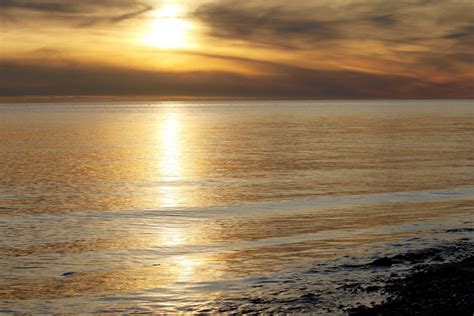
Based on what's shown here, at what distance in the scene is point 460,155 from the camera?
184ft

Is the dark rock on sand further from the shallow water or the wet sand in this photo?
the shallow water

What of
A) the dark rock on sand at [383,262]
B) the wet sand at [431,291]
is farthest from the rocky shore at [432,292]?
the dark rock on sand at [383,262]

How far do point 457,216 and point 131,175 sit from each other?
25425 millimetres

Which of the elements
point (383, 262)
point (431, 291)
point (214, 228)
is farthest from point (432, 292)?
point (214, 228)

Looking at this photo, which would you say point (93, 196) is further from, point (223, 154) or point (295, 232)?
point (223, 154)

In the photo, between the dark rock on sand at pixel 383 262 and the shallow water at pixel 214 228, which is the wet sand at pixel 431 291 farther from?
the shallow water at pixel 214 228

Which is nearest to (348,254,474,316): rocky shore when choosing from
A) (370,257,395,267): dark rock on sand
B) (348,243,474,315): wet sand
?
(348,243,474,315): wet sand

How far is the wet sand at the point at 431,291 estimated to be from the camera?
14750 mm

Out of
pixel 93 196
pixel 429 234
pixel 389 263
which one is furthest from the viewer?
pixel 93 196

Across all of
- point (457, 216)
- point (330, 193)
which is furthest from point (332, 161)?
point (457, 216)

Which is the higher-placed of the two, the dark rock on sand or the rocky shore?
the rocky shore

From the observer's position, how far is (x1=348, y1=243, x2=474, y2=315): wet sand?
581 inches

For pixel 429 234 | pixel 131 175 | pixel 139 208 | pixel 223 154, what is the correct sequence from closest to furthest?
pixel 429 234
pixel 139 208
pixel 131 175
pixel 223 154

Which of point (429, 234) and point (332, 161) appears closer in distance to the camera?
point (429, 234)
